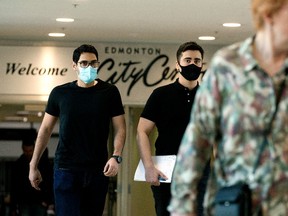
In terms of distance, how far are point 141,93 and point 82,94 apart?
24.8 ft

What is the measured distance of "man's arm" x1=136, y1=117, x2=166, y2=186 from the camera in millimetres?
7098

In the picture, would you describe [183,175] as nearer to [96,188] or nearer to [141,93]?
[96,188]

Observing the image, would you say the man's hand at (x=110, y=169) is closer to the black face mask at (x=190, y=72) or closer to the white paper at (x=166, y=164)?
the white paper at (x=166, y=164)

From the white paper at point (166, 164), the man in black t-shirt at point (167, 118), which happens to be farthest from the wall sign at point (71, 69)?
the white paper at point (166, 164)

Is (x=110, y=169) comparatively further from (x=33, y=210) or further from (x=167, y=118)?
(x=33, y=210)

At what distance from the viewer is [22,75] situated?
1495 cm

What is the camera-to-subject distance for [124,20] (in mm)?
12602

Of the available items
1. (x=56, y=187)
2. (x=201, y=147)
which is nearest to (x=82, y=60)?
(x=56, y=187)

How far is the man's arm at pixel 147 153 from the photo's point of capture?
23.3 ft

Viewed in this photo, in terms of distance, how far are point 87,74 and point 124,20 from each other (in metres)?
5.15

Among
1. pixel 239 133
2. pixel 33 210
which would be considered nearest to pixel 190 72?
pixel 239 133

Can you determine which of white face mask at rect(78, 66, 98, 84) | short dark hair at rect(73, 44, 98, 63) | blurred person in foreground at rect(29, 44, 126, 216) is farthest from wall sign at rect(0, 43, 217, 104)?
blurred person in foreground at rect(29, 44, 126, 216)

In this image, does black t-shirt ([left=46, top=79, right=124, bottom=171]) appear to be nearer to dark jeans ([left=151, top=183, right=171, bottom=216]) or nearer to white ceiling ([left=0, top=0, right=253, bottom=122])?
dark jeans ([left=151, top=183, right=171, bottom=216])

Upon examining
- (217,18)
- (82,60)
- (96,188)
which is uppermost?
(217,18)
